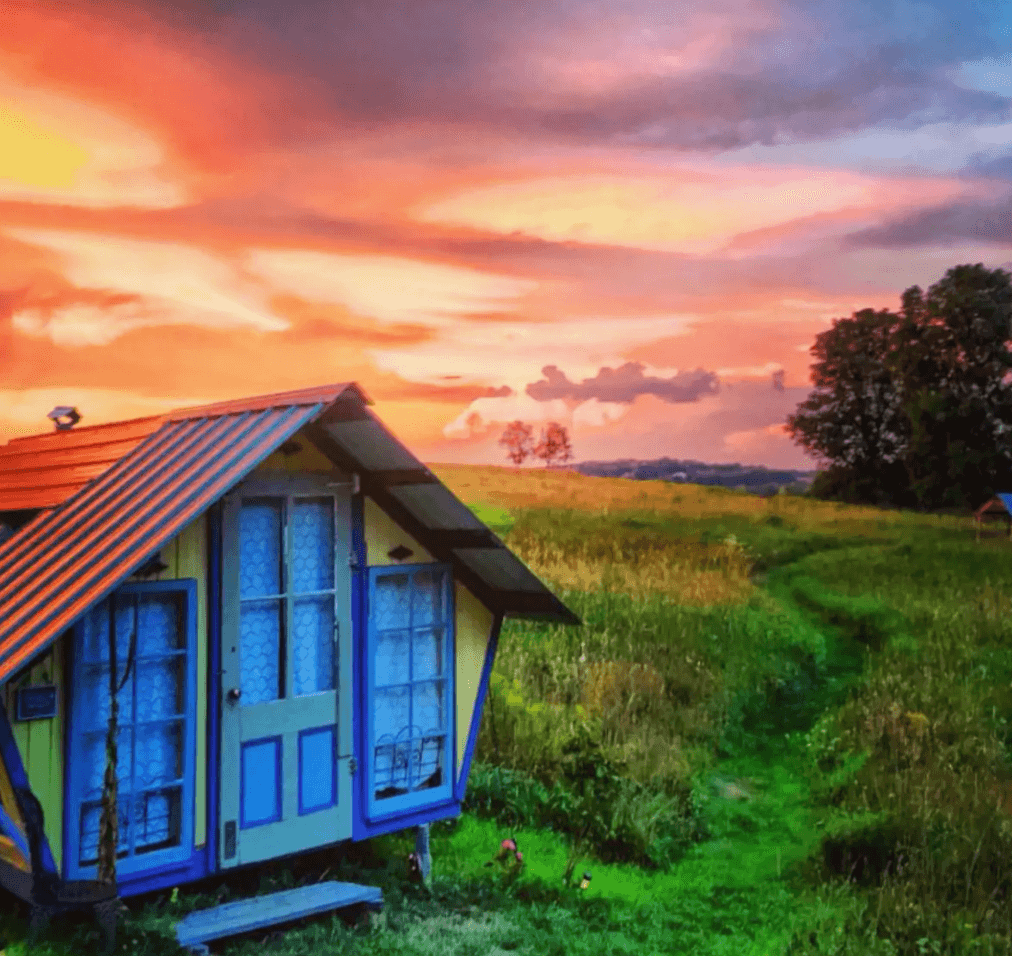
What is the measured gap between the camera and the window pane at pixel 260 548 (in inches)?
287

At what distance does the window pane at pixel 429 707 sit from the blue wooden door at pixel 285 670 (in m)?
0.67

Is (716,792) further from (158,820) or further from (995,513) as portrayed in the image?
(995,513)

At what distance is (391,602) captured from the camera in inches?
316

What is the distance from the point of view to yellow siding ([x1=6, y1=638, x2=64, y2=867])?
245 inches

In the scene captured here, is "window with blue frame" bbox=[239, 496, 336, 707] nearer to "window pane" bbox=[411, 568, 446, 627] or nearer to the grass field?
"window pane" bbox=[411, 568, 446, 627]

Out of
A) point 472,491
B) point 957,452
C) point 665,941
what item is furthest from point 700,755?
point 957,452

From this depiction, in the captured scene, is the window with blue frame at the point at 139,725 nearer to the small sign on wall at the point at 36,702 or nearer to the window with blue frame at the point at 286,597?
the small sign on wall at the point at 36,702

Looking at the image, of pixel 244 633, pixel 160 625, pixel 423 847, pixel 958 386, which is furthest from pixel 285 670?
pixel 958 386

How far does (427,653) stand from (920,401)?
39.3 meters

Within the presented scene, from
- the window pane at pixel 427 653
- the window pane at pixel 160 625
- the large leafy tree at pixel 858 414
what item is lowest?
the window pane at pixel 427 653

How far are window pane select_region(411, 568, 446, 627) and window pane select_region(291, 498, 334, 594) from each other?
0.75m

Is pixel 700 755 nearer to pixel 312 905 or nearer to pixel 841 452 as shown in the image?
pixel 312 905

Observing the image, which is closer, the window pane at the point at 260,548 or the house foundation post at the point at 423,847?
the window pane at the point at 260,548

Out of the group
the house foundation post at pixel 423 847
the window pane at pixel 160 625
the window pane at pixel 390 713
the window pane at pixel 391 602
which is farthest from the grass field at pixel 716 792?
the window pane at pixel 391 602
